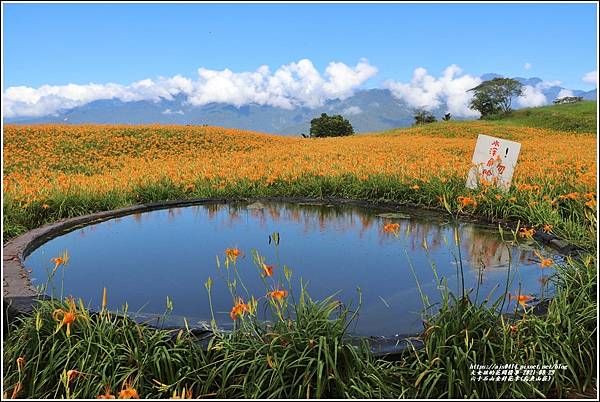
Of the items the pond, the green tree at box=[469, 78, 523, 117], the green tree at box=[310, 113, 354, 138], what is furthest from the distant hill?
the pond

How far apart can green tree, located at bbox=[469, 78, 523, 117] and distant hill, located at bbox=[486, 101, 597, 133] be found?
26.5 ft

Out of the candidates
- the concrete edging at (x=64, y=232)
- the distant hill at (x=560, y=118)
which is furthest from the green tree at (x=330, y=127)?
the concrete edging at (x=64, y=232)

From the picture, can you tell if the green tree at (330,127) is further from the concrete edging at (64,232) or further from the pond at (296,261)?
the pond at (296,261)

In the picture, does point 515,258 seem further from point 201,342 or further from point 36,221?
point 36,221

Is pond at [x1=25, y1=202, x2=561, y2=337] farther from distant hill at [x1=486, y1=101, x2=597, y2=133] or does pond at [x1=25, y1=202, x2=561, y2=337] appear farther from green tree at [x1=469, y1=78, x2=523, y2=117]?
green tree at [x1=469, y1=78, x2=523, y2=117]

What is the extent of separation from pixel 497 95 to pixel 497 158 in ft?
149

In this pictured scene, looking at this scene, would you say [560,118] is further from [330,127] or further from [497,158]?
[497,158]

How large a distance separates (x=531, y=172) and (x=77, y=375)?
6874 mm

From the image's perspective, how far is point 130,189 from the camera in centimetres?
780

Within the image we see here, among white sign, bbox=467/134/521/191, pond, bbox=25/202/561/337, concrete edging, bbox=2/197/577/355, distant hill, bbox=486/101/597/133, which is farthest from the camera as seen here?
distant hill, bbox=486/101/597/133

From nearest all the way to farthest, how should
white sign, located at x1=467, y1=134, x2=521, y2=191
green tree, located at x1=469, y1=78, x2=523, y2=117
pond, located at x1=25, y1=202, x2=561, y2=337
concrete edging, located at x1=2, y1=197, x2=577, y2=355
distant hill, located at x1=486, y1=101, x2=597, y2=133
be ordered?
concrete edging, located at x1=2, y1=197, x2=577, y2=355 → pond, located at x1=25, y1=202, x2=561, y2=337 → white sign, located at x1=467, y1=134, x2=521, y2=191 → distant hill, located at x1=486, y1=101, x2=597, y2=133 → green tree, located at x1=469, y1=78, x2=523, y2=117

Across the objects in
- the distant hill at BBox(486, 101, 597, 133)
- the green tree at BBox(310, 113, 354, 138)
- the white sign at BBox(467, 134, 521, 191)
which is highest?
the white sign at BBox(467, 134, 521, 191)

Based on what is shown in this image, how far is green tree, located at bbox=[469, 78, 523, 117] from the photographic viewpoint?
46.7 m

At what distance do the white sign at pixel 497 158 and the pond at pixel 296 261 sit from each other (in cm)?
85
